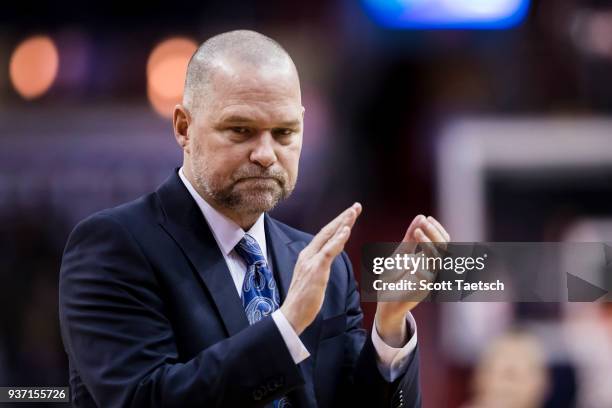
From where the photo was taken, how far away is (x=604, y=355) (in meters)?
2.08

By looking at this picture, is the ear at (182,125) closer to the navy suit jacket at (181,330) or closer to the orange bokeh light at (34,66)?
the navy suit jacket at (181,330)

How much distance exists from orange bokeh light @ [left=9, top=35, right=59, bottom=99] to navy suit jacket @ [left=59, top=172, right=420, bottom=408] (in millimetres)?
895

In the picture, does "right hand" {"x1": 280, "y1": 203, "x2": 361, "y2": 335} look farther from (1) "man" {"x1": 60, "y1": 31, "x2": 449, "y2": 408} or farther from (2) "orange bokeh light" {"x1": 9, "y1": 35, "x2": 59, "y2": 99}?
(2) "orange bokeh light" {"x1": 9, "y1": 35, "x2": 59, "y2": 99}

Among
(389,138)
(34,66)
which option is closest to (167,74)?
(34,66)

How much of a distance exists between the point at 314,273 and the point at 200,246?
0.83 feet

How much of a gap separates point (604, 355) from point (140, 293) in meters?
1.36

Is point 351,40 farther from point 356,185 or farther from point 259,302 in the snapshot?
point 259,302

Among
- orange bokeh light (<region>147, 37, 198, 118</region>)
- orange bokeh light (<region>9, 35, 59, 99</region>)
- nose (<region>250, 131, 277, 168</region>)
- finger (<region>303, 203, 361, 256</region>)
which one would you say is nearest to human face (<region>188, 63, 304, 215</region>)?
nose (<region>250, 131, 277, 168</region>)

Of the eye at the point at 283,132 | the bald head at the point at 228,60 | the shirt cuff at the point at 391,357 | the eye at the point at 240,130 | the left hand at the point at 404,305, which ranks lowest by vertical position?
the shirt cuff at the point at 391,357

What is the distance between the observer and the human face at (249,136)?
3.96ft

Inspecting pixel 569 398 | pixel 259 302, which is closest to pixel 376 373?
pixel 259 302

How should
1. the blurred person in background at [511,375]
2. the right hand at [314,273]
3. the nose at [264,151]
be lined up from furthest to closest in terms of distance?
the blurred person in background at [511,375]
the nose at [264,151]
the right hand at [314,273]

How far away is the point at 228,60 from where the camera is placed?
1.25 m

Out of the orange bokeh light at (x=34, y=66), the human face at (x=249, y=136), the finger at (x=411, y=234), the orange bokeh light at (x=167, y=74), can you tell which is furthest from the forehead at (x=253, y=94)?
the orange bokeh light at (x=34, y=66)
